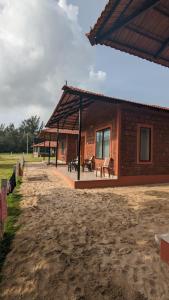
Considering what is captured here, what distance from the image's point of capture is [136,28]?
289cm

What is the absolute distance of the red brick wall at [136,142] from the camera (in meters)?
9.30

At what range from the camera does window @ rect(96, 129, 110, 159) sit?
10.6 metres

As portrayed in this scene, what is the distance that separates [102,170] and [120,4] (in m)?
8.65

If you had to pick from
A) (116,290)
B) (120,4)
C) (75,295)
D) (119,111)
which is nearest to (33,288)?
(75,295)

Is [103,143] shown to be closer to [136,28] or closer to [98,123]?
[98,123]

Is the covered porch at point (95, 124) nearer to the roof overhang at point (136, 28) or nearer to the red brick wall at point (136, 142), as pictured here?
the red brick wall at point (136, 142)

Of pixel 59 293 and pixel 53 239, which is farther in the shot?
pixel 53 239

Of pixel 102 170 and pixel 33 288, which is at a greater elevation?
pixel 102 170

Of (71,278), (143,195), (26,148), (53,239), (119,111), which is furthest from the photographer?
(26,148)

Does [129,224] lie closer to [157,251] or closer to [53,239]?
[157,251]

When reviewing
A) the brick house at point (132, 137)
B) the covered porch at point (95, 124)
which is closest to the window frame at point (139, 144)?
the brick house at point (132, 137)

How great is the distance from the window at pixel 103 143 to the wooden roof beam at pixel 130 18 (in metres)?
7.88

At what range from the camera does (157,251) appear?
128 inches

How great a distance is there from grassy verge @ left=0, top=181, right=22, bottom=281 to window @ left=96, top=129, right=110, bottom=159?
5.39 m
